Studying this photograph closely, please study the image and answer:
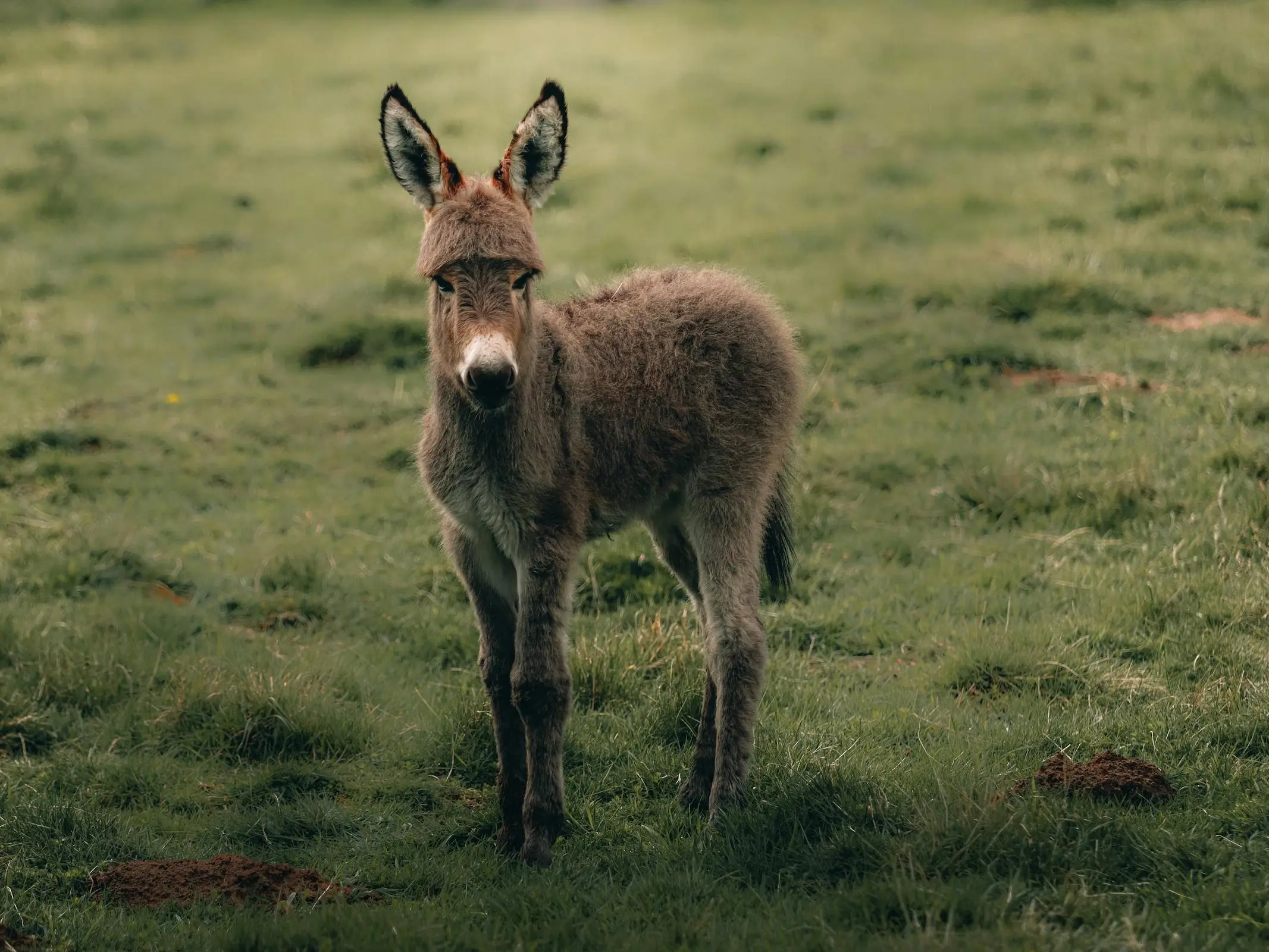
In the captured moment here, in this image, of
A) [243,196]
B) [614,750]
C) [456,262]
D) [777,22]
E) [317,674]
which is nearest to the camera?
[456,262]

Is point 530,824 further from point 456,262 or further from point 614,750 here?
point 456,262

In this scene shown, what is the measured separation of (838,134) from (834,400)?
7198mm

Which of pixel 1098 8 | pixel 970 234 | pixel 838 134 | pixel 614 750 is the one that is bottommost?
pixel 614 750

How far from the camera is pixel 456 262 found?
552 centimetres

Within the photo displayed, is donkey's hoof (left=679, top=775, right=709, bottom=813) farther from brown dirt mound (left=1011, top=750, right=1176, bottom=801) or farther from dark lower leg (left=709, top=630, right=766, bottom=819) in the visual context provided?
brown dirt mound (left=1011, top=750, right=1176, bottom=801)

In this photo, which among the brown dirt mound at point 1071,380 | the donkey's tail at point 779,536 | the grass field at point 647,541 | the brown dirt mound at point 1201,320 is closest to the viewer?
the grass field at point 647,541

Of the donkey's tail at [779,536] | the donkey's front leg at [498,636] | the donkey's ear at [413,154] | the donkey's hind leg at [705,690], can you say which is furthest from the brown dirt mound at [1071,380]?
the donkey's ear at [413,154]

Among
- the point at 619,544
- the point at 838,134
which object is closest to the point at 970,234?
the point at 838,134

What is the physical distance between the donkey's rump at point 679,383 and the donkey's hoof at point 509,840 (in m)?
1.62

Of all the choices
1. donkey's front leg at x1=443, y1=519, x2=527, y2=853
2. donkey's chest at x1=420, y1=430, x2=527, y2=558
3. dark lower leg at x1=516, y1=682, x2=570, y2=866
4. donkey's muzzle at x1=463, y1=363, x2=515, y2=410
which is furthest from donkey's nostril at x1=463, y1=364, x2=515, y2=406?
dark lower leg at x1=516, y1=682, x2=570, y2=866

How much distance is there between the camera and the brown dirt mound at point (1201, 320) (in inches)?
426

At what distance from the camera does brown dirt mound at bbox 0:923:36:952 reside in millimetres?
4715

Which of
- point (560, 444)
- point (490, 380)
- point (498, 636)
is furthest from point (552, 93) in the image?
point (498, 636)

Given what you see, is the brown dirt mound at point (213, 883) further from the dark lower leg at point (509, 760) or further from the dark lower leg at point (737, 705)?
the dark lower leg at point (737, 705)
